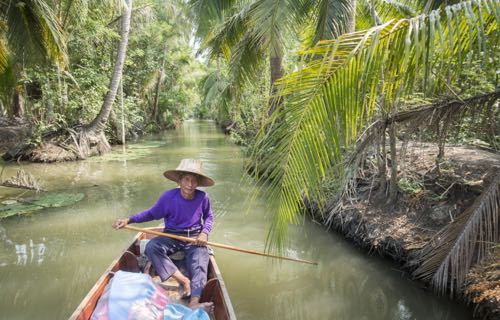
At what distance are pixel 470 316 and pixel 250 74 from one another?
717 centimetres

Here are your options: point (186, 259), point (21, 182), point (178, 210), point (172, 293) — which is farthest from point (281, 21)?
point (21, 182)

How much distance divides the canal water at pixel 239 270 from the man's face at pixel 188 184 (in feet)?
5.15

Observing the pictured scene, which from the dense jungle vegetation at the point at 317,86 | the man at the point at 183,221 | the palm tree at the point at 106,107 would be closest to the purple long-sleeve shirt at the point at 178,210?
the man at the point at 183,221

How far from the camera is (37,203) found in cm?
802

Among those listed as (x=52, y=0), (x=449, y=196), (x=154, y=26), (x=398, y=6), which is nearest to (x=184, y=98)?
(x=154, y=26)

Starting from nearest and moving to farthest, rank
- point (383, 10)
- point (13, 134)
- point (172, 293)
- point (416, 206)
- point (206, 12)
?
point (172, 293), point (416, 206), point (206, 12), point (383, 10), point (13, 134)

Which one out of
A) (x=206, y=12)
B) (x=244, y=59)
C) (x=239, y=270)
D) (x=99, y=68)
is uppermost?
(x=206, y=12)

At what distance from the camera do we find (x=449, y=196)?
5355 mm

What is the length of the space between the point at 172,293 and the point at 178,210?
36.9 inches

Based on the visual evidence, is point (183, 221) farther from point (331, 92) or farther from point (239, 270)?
point (331, 92)

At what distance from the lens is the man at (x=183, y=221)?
3928 mm

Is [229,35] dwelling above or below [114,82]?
above

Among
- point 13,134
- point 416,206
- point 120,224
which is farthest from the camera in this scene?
point 13,134

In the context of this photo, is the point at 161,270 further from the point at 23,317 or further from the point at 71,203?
the point at 71,203
